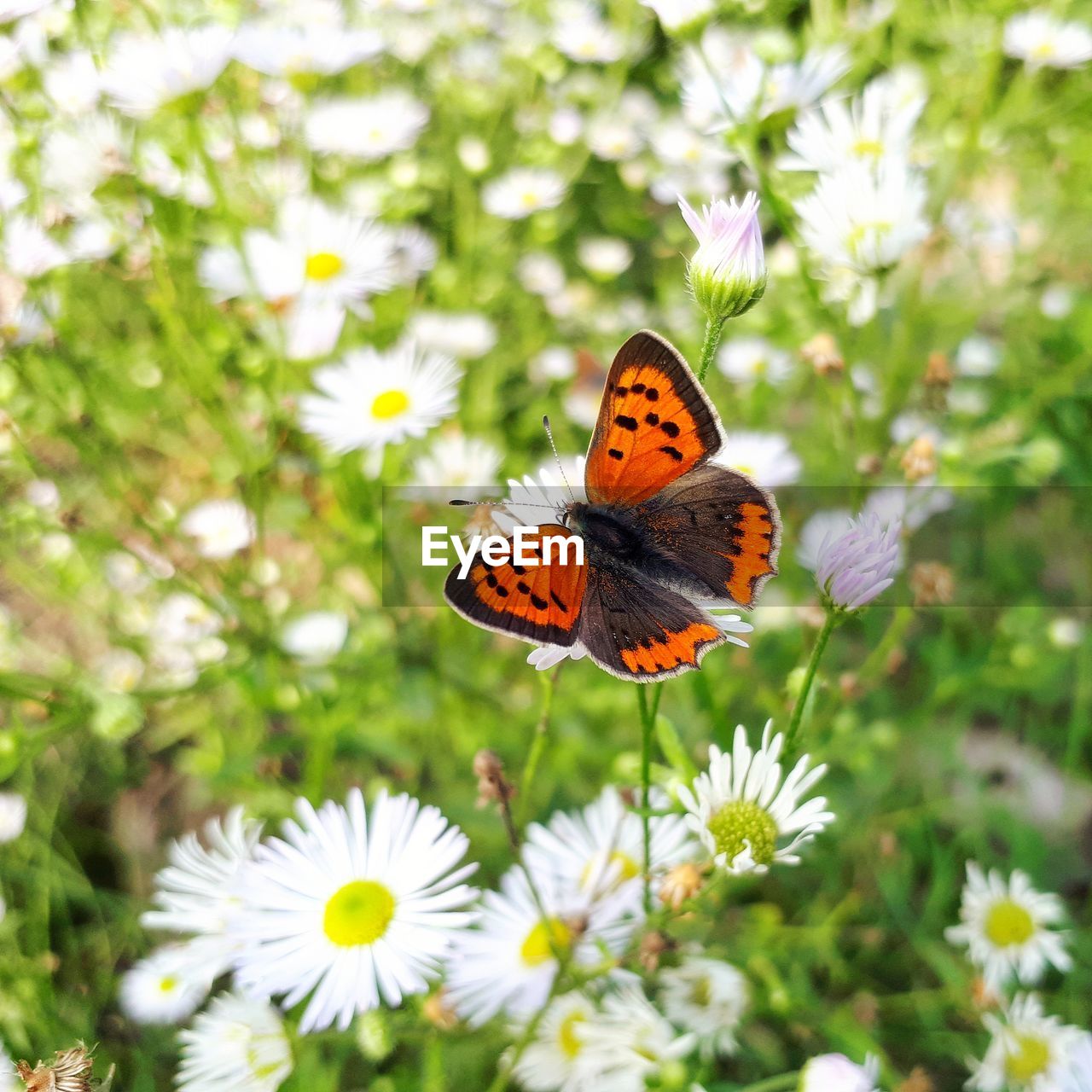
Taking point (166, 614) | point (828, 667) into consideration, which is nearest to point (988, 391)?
point (828, 667)

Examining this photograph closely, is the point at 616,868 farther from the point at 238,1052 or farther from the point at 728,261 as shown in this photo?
the point at 728,261

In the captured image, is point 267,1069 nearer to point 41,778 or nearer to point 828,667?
point 41,778

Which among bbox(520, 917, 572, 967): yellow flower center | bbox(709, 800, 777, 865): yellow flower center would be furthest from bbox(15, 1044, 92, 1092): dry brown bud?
bbox(709, 800, 777, 865): yellow flower center

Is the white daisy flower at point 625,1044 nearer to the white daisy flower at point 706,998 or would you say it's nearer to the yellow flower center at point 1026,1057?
the white daisy flower at point 706,998

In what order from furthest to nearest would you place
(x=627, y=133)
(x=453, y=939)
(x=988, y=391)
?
(x=627, y=133)
(x=988, y=391)
(x=453, y=939)

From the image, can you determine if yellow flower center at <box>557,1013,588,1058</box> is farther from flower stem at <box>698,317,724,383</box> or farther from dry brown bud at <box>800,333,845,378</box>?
dry brown bud at <box>800,333,845,378</box>

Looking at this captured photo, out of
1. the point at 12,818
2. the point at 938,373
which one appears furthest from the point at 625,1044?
the point at 12,818

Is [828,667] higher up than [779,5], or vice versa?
[779,5]

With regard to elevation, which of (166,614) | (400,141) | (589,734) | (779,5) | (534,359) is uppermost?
(779,5)
